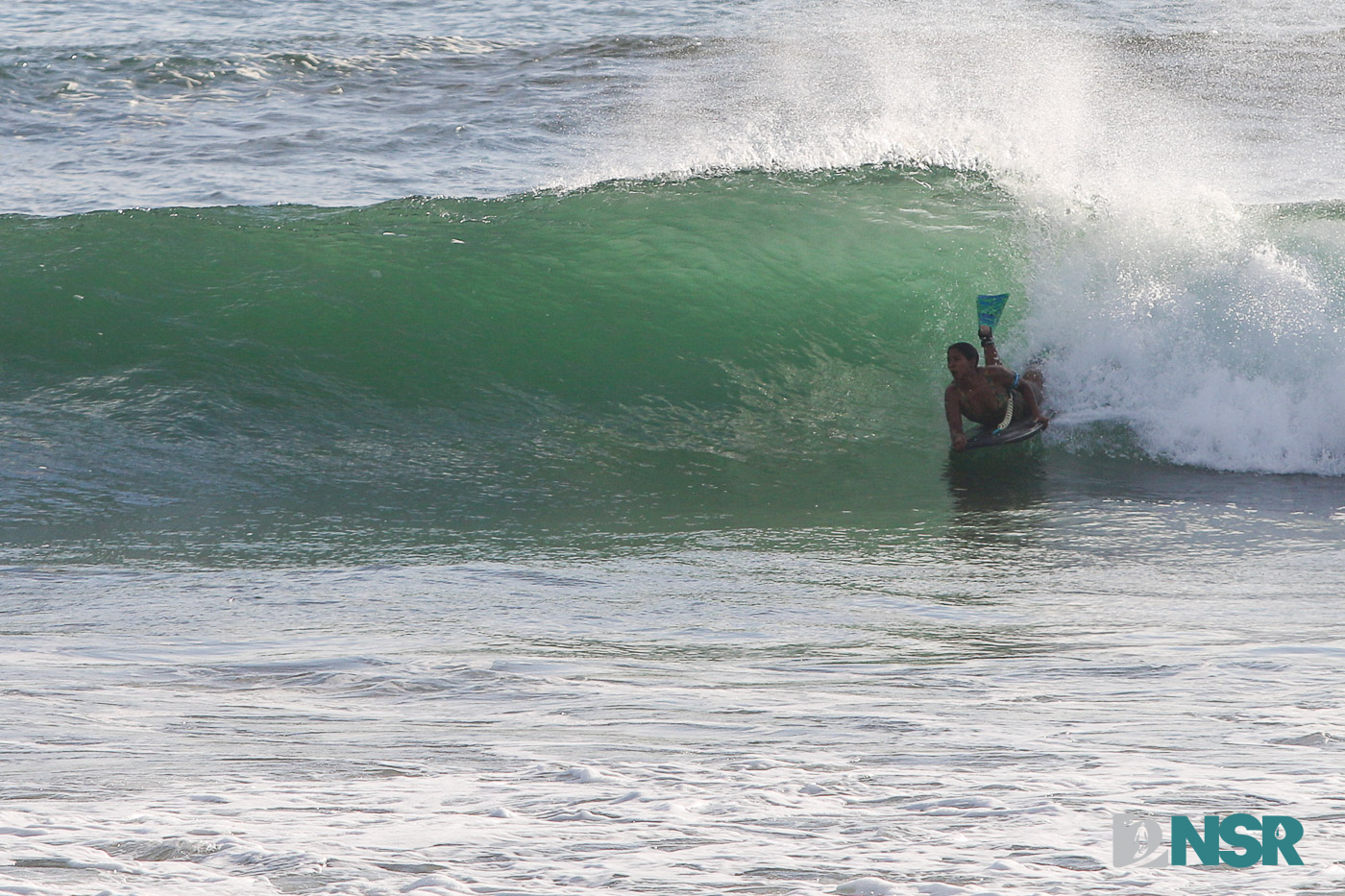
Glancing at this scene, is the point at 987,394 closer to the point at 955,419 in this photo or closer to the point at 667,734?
the point at 955,419

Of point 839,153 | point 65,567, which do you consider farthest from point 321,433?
point 839,153

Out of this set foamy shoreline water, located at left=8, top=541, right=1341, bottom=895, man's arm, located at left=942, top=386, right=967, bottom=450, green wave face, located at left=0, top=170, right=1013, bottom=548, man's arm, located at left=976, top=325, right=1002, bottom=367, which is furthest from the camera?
man's arm, located at left=976, top=325, right=1002, bottom=367

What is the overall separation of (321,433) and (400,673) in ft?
12.3

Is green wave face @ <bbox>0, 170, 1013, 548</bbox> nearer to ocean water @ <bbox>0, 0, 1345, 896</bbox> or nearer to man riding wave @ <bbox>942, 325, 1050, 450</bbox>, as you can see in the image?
ocean water @ <bbox>0, 0, 1345, 896</bbox>

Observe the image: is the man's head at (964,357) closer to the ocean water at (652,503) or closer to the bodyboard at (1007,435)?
the bodyboard at (1007,435)

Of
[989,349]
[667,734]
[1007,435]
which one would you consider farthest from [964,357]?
[667,734]

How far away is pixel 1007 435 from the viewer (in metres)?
6.63

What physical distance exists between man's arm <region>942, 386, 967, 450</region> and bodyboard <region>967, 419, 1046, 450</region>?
0.07m

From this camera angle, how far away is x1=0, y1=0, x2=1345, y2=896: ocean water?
7.70 ft

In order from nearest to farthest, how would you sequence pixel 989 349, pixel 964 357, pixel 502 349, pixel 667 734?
1. pixel 667 734
2. pixel 964 357
3. pixel 989 349
4. pixel 502 349

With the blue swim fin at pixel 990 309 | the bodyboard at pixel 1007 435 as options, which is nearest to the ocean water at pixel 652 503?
the bodyboard at pixel 1007 435

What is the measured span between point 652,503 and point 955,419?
1739 mm

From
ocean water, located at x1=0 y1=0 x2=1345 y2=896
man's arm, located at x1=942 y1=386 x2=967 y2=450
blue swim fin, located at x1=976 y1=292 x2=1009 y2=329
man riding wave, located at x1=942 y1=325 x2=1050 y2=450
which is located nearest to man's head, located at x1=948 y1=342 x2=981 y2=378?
man riding wave, located at x1=942 y1=325 x2=1050 y2=450

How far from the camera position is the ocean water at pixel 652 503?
2.35 metres
